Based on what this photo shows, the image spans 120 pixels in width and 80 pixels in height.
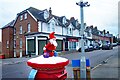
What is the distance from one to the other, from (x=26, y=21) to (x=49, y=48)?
27.1m

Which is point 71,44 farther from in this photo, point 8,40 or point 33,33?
point 8,40

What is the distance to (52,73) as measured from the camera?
484cm

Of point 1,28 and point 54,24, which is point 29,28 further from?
point 1,28

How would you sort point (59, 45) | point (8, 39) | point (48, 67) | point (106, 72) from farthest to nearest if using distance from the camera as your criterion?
point (8, 39), point (59, 45), point (106, 72), point (48, 67)

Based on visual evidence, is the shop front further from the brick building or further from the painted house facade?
the brick building

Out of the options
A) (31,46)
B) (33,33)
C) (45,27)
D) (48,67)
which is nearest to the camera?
(48,67)

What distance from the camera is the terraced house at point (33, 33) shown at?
2903cm

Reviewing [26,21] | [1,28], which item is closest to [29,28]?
[26,21]

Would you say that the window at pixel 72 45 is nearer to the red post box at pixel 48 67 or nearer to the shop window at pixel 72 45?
the shop window at pixel 72 45

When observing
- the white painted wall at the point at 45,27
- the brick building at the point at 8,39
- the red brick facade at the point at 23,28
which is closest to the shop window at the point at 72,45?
the white painted wall at the point at 45,27

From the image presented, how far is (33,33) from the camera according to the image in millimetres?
29031

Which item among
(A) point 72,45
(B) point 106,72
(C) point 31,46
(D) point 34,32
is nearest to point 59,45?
(A) point 72,45

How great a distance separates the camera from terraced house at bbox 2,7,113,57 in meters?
29.0

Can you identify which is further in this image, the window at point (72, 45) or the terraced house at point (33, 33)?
the window at point (72, 45)
